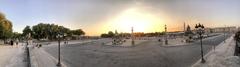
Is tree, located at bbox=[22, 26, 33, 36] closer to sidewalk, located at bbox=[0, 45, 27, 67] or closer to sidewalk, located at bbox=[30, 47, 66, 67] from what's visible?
sidewalk, located at bbox=[0, 45, 27, 67]

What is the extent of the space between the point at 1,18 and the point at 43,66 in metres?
49.8

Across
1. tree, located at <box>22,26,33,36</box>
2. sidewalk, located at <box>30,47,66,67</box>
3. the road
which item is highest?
tree, located at <box>22,26,33,36</box>

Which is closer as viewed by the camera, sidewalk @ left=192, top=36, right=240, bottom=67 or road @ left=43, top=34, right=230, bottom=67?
sidewalk @ left=192, top=36, right=240, bottom=67

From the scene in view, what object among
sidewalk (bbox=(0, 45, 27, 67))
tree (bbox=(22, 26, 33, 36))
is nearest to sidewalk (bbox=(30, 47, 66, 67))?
sidewalk (bbox=(0, 45, 27, 67))

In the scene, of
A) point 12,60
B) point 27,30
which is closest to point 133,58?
point 12,60

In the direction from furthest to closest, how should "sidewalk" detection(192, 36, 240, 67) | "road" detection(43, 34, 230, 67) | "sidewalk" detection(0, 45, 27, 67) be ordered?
1. "road" detection(43, 34, 230, 67)
2. "sidewalk" detection(0, 45, 27, 67)
3. "sidewalk" detection(192, 36, 240, 67)

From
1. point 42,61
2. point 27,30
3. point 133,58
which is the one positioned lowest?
point 133,58

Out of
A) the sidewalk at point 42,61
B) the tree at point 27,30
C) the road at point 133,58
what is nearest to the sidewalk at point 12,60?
the sidewalk at point 42,61

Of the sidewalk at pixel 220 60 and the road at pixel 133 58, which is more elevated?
the sidewalk at pixel 220 60

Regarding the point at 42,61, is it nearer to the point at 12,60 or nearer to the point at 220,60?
the point at 12,60

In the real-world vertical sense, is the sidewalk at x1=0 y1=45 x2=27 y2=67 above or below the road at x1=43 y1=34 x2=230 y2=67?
above

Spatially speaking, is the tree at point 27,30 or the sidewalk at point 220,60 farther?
the tree at point 27,30

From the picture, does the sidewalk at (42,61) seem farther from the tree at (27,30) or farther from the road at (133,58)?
the tree at (27,30)

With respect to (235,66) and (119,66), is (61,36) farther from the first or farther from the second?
(235,66)
